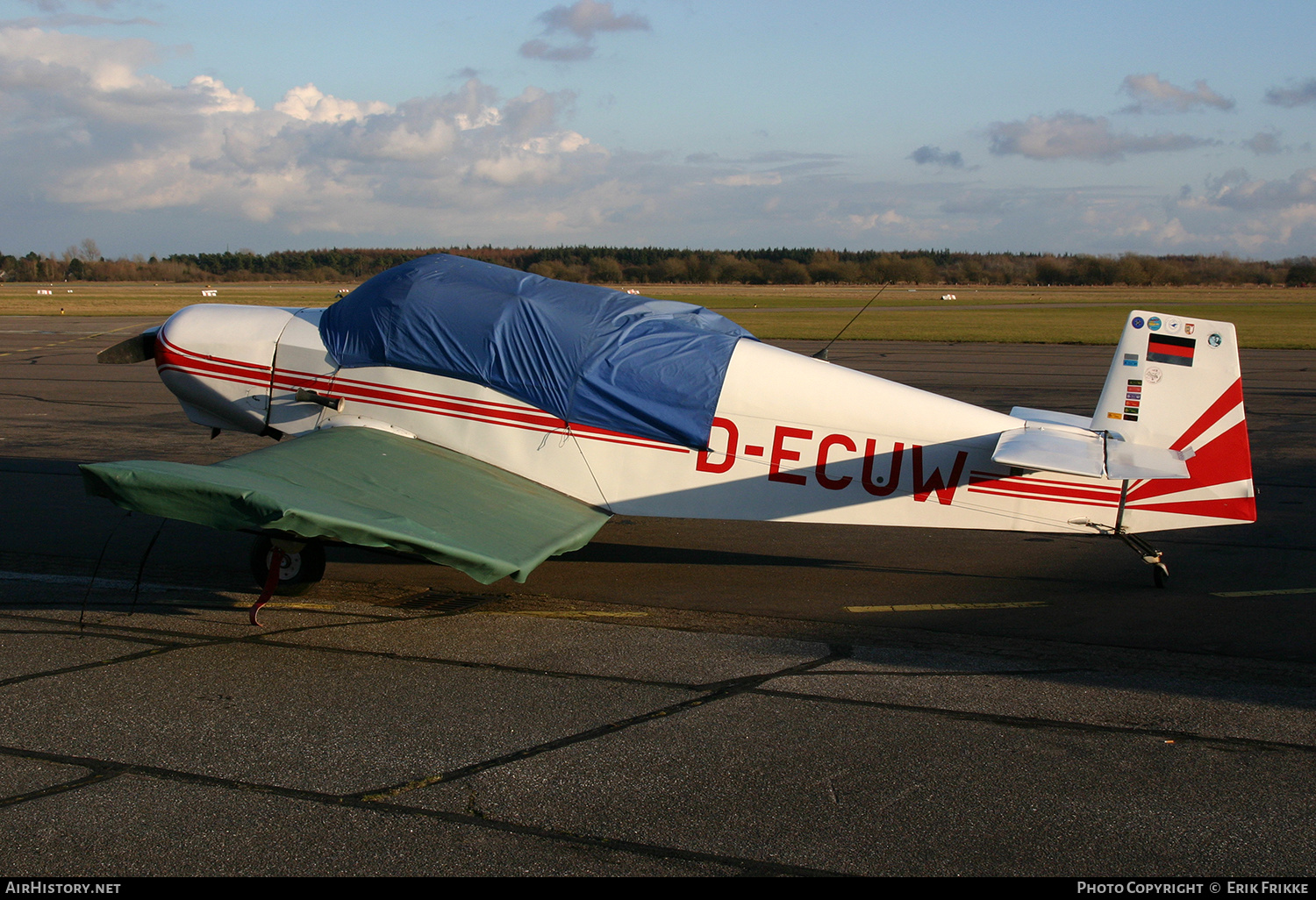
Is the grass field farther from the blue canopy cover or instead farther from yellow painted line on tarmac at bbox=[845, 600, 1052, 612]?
the blue canopy cover

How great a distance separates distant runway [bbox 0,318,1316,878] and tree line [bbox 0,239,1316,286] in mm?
99487

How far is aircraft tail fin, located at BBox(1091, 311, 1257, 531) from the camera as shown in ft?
23.4

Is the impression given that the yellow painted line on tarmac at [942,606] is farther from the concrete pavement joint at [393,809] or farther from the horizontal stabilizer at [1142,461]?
the concrete pavement joint at [393,809]

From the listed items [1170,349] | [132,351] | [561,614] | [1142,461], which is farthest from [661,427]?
[132,351]

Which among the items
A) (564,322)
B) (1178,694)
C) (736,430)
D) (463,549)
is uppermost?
(564,322)

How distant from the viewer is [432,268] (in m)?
8.17

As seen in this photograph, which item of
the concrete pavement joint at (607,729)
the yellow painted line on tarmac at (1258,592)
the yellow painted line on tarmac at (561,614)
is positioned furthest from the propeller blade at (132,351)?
the yellow painted line on tarmac at (1258,592)

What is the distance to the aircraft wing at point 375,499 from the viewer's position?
5379 mm

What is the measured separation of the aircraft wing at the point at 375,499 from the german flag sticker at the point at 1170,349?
13.7ft

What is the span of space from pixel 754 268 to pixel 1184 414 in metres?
122

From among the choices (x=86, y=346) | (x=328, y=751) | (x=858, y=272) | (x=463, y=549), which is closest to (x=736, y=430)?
(x=463, y=549)

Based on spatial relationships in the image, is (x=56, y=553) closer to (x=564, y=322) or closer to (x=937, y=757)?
(x=564, y=322)

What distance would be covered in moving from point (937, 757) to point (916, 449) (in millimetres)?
3029

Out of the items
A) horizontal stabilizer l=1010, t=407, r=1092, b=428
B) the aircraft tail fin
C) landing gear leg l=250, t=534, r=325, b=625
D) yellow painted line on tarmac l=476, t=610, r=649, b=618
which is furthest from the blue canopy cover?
the aircraft tail fin
